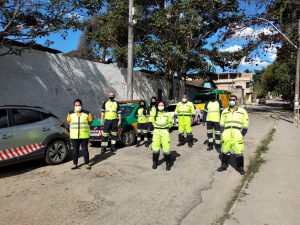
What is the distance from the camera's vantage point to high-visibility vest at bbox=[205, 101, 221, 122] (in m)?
9.55

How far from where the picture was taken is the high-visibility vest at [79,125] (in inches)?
278

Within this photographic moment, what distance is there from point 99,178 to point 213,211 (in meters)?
2.63

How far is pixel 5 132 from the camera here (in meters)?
6.50

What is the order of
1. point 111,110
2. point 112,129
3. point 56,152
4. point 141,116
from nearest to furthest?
point 56,152 < point 111,110 < point 112,129 < point 141,116

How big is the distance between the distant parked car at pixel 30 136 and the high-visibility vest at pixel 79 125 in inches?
26.7

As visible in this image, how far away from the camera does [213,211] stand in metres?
4.78

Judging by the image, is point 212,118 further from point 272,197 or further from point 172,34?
point 172,34

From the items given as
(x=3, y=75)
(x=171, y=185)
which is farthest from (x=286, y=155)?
(x=3, y=75)

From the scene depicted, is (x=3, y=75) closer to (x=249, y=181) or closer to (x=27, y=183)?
(x=27, y=183)

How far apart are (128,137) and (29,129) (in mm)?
3935

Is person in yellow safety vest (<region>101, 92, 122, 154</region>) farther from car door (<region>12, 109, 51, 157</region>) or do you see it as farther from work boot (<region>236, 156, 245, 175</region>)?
work boot (<region>236, 156, 245, 175</region>)

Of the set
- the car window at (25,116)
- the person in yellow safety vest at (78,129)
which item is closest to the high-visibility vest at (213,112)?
the person in yellow safety vest at (78,129)

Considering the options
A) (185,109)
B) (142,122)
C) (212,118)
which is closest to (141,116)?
(142,122)

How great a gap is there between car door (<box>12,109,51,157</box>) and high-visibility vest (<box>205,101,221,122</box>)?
4.89 meters
